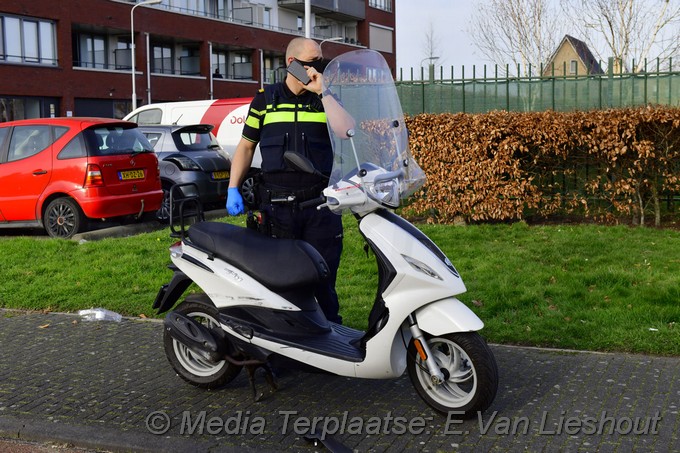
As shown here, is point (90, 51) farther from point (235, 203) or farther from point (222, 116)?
point (235, 203)

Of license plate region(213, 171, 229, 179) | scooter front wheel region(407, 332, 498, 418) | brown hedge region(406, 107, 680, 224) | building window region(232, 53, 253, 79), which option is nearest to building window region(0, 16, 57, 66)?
building window region(232, 53, 253, 79)

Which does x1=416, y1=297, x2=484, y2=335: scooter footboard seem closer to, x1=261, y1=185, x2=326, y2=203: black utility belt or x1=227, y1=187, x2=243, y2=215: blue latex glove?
x1=261, y1=185, x2=326, y2=203: black utility belt

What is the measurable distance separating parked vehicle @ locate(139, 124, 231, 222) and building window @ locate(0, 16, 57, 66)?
23641 mm

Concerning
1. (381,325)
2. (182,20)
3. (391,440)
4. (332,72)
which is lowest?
(391,440)

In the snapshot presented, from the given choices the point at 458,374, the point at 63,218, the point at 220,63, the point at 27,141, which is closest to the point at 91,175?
the point at 63,218

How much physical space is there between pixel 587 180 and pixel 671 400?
6175mm

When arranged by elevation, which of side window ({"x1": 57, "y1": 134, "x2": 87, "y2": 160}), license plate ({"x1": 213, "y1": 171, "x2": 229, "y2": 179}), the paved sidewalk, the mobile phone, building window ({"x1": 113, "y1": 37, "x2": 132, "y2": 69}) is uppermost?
building window ({"x1": 113, "y1": 37, "x2": 132, "y2": 69})

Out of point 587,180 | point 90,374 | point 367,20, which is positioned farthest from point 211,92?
point 90,374

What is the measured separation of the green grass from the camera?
251 inches

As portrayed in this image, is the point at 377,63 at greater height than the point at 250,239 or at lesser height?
greater

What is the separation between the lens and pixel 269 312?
497cm

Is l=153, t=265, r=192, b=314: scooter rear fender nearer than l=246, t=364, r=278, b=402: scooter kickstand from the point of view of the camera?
No

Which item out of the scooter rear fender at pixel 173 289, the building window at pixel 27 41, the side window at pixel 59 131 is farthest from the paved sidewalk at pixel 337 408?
the building window at pixel 27 41

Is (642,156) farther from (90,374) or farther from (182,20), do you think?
(182,20)
